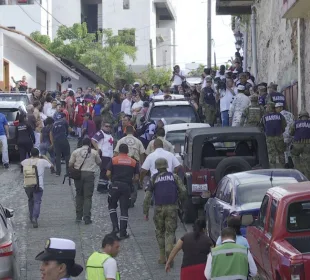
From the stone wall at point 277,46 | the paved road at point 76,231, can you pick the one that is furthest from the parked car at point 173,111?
the paved road at point 76,231

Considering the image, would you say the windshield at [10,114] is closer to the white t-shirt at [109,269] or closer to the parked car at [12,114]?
the parked car at [12,114]

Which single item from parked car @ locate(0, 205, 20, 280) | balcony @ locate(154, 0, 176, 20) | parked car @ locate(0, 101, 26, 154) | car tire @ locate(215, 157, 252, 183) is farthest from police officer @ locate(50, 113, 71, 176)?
balcony @ locate(154, 0, 176, 20)

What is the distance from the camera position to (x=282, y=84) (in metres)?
27.5

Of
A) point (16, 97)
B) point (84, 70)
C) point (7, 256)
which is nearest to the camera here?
point (7, 256)

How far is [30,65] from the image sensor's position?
154 feet

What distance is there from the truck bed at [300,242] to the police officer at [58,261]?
3662mm

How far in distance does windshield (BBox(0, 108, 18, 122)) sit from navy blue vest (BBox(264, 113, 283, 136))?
9349 millimetres

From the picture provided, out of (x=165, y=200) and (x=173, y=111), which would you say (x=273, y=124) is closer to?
(x=173, y=111)

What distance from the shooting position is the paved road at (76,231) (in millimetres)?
13969

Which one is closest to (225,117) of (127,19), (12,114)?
(12,114)

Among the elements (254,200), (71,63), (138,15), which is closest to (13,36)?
(71,63)

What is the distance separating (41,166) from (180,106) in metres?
8.00

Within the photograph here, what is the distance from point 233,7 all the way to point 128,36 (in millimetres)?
44178

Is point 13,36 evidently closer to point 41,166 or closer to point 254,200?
point 41,166
